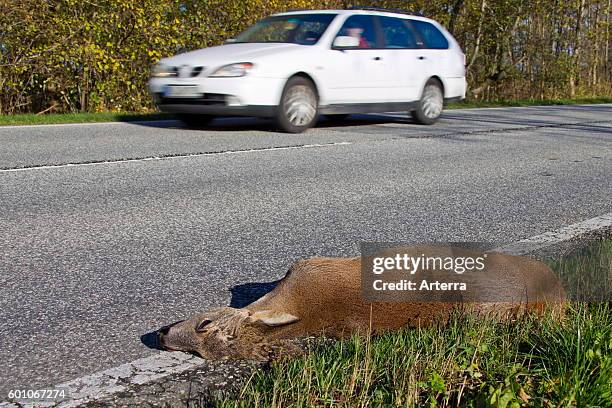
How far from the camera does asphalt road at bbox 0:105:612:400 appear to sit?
329 centimetres

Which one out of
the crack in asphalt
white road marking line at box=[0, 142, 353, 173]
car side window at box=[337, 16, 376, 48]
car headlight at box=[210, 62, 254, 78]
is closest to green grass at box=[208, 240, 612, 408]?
white road marking line at box=[0, 142, 353, 173]

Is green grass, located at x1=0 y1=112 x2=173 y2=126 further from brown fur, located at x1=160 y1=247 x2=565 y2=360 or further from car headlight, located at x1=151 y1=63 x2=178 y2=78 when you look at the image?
brown fur, located at x1=160 y1=247 x2=565 y2=360

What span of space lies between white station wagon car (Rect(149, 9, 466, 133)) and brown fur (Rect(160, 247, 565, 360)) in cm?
788

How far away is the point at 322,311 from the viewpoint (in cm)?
287

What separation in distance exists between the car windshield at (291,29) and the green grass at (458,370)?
30.0ft

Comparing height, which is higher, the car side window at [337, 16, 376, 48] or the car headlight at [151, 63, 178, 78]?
the car side window at [337, 16, 376, 48]

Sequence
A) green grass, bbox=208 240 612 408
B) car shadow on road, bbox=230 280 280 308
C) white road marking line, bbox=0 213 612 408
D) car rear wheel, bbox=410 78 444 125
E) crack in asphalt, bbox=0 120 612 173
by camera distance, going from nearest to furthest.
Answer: green grass, bbox=208 240 612 408
white road marking line, bbox=0 213 612 408
car shadow on road, bbox=230 280 280 308
crack in asphalt, bbox=0 120 612 173
car rear wheel, bbox=410 78 444 125

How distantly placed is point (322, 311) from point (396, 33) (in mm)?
10512

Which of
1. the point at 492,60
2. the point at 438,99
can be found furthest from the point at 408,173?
the point at 492,60

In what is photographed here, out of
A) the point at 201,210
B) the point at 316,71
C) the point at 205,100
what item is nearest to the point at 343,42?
the point at 316,71

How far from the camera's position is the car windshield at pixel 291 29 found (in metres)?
11.8

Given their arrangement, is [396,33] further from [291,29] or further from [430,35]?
[291,29]

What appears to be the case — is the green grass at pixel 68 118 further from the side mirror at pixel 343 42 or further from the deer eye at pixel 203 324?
the deer eye at pixel 203 324

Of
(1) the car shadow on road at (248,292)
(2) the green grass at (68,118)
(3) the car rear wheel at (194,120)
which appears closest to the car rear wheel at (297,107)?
(3) the car rear wheel at (194,120)
